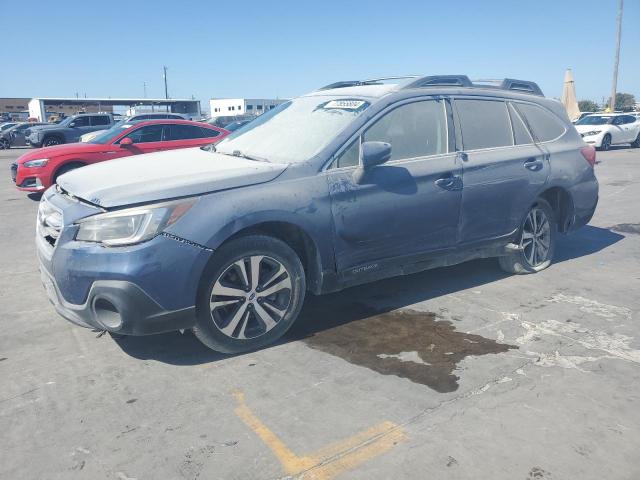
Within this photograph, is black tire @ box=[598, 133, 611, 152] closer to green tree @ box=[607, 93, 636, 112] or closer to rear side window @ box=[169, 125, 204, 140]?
rear side window @ box=[169, 125, 204, 140]

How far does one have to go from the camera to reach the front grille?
339cm

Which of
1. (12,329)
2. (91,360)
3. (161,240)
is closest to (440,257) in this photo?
(161,240)

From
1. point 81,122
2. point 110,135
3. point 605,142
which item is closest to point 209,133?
point 110,135

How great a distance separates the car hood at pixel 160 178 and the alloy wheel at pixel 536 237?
8.82 feet

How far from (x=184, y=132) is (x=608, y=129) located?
16851mm

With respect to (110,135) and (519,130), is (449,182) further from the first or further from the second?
(110,135)

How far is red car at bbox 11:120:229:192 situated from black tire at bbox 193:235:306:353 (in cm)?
631

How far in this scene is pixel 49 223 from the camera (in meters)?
3.52

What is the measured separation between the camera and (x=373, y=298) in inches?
182

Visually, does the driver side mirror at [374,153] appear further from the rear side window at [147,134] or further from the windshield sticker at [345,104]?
the rear side window at [147,134]

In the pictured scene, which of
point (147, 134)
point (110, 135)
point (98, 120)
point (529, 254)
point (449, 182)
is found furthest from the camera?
point (98, 120)

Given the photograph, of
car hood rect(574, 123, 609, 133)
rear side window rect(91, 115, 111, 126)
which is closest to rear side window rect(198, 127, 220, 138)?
car hood rect(574, 123, 609, 133)

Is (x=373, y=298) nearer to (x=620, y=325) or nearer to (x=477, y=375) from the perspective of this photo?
(x=477, y=375)

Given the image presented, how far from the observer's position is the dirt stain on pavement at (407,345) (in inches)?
129
